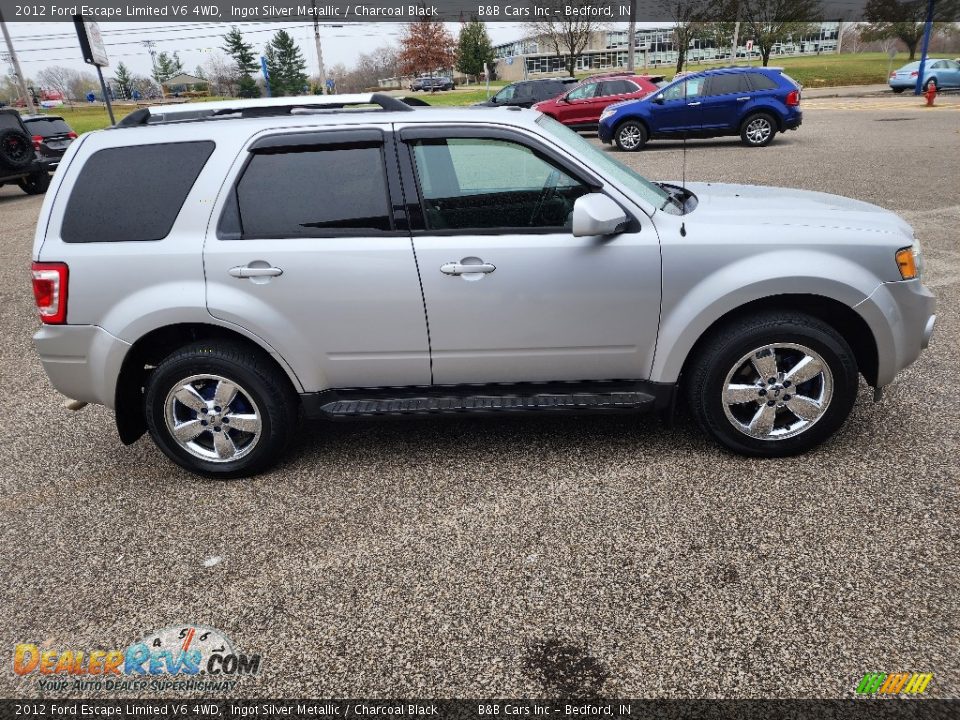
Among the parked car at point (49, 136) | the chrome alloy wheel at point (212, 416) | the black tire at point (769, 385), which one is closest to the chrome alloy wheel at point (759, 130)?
the black tire at point (769, 385)

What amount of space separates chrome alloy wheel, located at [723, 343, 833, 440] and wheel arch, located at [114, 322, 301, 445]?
224 cm

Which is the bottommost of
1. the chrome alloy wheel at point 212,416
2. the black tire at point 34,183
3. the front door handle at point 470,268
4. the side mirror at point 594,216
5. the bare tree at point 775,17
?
the black tire at point 34,183

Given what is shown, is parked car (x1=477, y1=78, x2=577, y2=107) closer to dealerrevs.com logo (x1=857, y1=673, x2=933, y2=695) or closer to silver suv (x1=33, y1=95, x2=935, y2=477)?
silver suv (x1=33, y1=95, x2=935, y2=477)

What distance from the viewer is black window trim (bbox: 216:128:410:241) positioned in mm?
3332

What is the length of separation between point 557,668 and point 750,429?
1.73 meters

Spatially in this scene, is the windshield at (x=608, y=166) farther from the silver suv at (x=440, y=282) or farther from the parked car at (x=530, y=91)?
the parked car at (x=530, y=91)

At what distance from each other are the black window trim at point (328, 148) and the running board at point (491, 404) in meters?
0.86

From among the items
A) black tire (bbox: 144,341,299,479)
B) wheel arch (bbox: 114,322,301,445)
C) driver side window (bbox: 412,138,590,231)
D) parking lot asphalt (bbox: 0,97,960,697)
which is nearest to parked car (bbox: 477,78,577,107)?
parking lot asphalt (bbox: 0,97,960,697)

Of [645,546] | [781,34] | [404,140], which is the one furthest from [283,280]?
[781,34]

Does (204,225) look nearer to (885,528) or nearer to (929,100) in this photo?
(885,528)

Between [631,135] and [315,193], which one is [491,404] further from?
[631,135]

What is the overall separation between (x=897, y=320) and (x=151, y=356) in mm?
3809

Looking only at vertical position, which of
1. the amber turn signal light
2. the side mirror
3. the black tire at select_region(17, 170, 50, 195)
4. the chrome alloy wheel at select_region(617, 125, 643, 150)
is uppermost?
the side mirror

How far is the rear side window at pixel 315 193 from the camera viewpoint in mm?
3346
